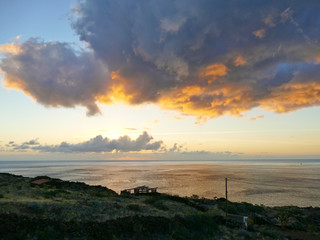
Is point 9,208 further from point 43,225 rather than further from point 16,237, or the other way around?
point 16,237

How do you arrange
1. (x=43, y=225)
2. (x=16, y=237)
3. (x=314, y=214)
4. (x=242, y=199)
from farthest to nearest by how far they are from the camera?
(x=242, y=199) < (x=314, y=214) < (x=43, y=225) < (x=16, y=237)

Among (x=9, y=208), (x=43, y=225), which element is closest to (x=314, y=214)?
(x=43, y=225)

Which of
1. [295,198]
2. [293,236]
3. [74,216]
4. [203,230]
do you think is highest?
[74,216]

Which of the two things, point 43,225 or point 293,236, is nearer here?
point 43,225

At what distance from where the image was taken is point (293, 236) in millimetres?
21062

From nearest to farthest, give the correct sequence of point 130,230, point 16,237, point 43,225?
1. point 16,237
2. point 43,225
3. point 130,230

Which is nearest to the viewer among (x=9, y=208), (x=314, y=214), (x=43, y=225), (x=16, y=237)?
(x=16, y=237)

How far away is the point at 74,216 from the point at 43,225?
3.59 m

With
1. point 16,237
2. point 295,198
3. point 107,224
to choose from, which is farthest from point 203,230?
point 295,198

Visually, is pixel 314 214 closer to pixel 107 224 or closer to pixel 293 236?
pixel 293 236

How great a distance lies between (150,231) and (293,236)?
15094 millimetres

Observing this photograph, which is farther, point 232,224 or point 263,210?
point 263,210

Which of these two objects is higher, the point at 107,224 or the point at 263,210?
the point at 107,224

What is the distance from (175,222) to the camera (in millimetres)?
18047
